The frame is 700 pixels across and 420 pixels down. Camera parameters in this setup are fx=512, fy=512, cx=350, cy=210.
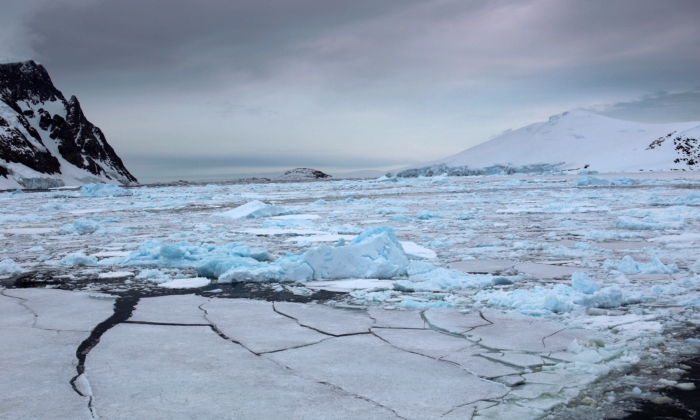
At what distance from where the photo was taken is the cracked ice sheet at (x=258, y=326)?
279 centimetres

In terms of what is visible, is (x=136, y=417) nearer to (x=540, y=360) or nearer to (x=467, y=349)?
(x=467, y=349)

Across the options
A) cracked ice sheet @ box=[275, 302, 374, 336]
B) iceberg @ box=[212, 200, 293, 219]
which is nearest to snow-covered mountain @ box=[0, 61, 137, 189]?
iceberg @ box=[212, 200, 293, 219]

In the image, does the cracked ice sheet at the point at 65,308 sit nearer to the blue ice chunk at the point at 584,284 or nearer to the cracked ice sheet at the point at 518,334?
the cracked ice sheet at the point at 518,334

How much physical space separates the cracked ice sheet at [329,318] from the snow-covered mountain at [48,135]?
319 feet

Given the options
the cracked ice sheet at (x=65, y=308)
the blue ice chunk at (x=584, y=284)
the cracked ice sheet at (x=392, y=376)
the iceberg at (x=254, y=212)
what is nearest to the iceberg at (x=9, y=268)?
the cracked ice sheet at (x=65, y=308)

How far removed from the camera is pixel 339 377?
2.26 m

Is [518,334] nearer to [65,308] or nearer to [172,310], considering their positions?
[172,310]

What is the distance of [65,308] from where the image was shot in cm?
356

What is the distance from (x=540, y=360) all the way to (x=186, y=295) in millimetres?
2770

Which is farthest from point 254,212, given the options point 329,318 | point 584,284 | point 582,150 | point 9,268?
point 582,150

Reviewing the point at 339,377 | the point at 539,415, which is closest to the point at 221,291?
the point at 339,377

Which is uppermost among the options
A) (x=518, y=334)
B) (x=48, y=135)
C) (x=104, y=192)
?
(x=48, y=135)

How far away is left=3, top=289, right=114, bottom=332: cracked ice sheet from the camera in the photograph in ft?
10.3

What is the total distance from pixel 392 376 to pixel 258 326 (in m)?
1.14
